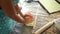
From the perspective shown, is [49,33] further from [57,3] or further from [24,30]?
[57,3]

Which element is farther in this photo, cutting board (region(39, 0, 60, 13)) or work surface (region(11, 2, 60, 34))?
cutting board (region(39, 0, 60, 13))

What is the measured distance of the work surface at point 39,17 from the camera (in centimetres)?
99

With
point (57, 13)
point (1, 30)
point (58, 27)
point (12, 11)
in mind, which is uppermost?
point (12, 11)

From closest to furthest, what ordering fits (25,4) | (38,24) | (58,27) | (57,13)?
(58,27) < (38,24) < (57,13) < (25,4)

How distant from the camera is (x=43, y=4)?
1.37 metres

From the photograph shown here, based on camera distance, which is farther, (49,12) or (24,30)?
(49,12)

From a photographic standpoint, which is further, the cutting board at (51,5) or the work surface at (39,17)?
the cutting board at (51,5)

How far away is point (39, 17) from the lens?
116cm

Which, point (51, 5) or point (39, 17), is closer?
point (39, 17)

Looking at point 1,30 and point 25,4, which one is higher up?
point 1,30

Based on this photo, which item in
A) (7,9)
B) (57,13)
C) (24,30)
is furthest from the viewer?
(57,13)

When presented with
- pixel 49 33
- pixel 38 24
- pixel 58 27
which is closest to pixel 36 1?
pixel 38 24

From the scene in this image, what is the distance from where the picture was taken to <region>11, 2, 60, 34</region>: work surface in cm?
99

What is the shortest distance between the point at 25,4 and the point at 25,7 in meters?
0.07
